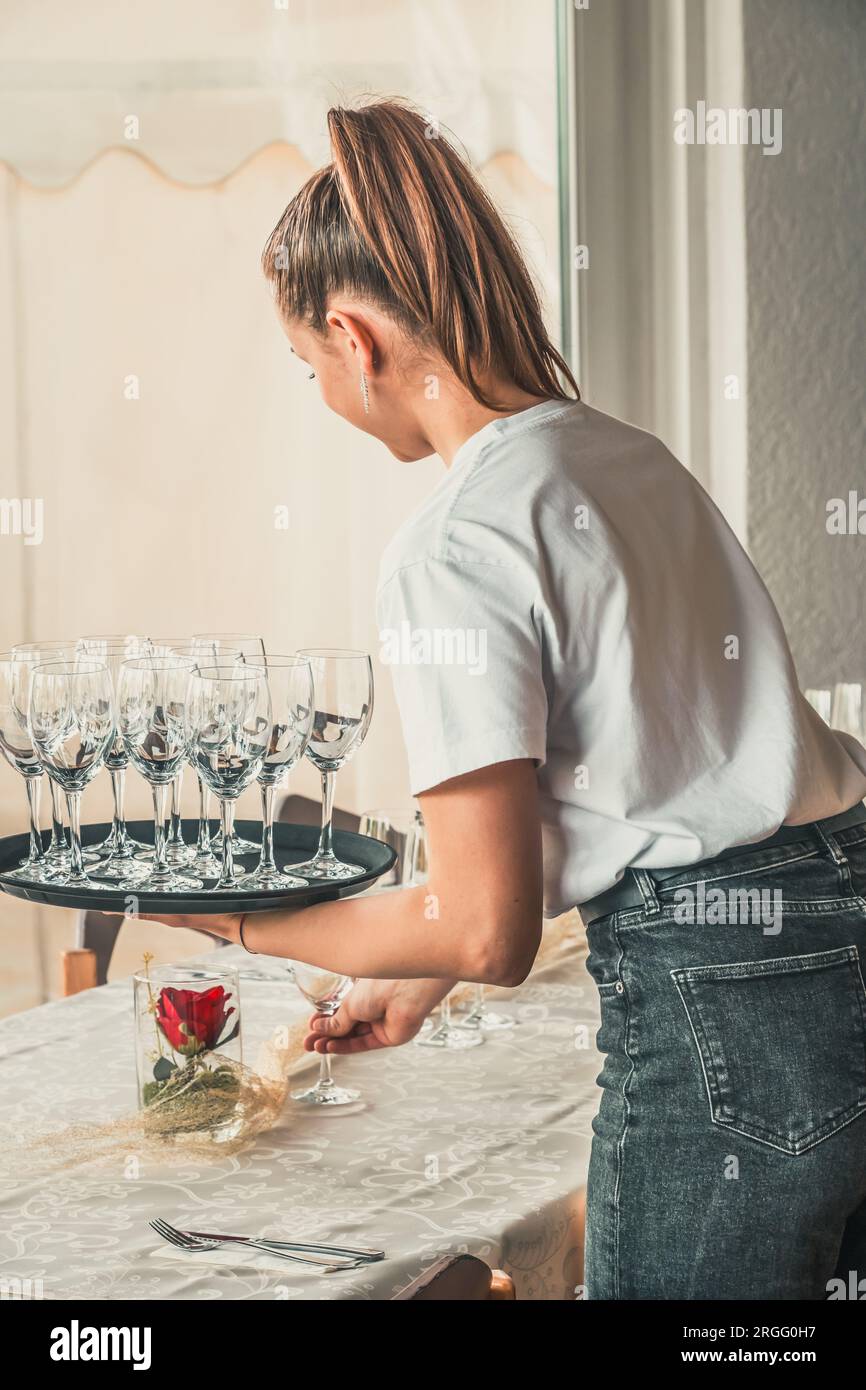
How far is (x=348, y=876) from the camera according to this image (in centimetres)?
107

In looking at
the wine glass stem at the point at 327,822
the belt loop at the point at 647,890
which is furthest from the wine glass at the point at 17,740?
the belt loop at the point at 647,890

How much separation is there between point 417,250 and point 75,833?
0.50 meters

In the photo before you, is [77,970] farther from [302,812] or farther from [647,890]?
[647,890]

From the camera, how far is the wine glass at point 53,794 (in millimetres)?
1047

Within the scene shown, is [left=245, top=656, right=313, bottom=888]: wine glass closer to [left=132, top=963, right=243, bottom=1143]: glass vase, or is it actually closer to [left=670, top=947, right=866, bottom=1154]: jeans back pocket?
[left=132, top=963, right=243, bottom=1143]: glass vase

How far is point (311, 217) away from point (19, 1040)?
881 millimetres

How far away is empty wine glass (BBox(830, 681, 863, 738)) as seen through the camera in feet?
7.45

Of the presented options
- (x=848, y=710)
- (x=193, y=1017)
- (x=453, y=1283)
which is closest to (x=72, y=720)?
(x=193, y=1017)

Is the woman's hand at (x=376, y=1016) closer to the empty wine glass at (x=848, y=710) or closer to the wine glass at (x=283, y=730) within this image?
the wine glass at (x=283, y=730)

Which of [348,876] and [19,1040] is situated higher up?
[348,876]

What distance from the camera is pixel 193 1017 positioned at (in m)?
1.13

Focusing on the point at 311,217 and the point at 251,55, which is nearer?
the point at 311,217

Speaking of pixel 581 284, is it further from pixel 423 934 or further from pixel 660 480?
pixel 423 934
